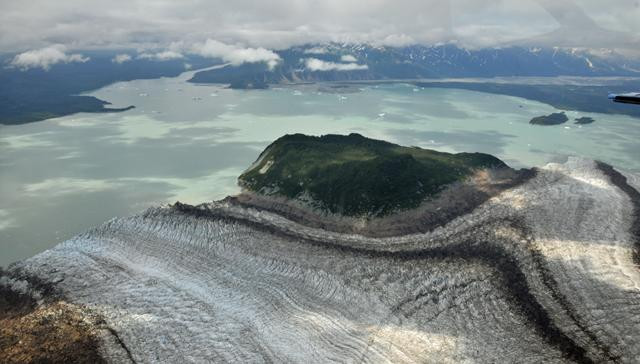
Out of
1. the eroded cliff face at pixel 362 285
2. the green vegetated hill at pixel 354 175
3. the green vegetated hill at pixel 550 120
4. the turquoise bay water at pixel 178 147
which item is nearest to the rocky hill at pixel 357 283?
the eroded cliff face at pixel 362 285

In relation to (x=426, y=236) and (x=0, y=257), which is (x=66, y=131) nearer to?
(x=0, y=257)

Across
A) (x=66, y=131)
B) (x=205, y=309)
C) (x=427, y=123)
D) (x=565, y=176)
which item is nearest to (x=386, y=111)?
(x=427, y=123)

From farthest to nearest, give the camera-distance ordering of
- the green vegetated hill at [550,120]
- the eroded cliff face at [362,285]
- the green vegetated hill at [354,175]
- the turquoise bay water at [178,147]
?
the green vegetated hill at [550,120], the turquoise bay water at [178,147], the green vegetated hill at [354,175], the eroded cliff face at [362,285]

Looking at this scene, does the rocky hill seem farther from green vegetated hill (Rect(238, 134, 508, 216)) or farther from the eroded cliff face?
green vegetated hill (Rect(238, 134, 508, 216))

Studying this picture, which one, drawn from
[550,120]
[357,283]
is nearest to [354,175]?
[357,283]

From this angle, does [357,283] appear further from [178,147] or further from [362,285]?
[178,147]

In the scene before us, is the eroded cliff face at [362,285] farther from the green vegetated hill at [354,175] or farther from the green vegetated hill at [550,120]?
the green vegetated hill at [550,120]

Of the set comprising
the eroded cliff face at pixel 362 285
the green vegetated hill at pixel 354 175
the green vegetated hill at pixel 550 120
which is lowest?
the eroded cliff face at pixel 362 285
